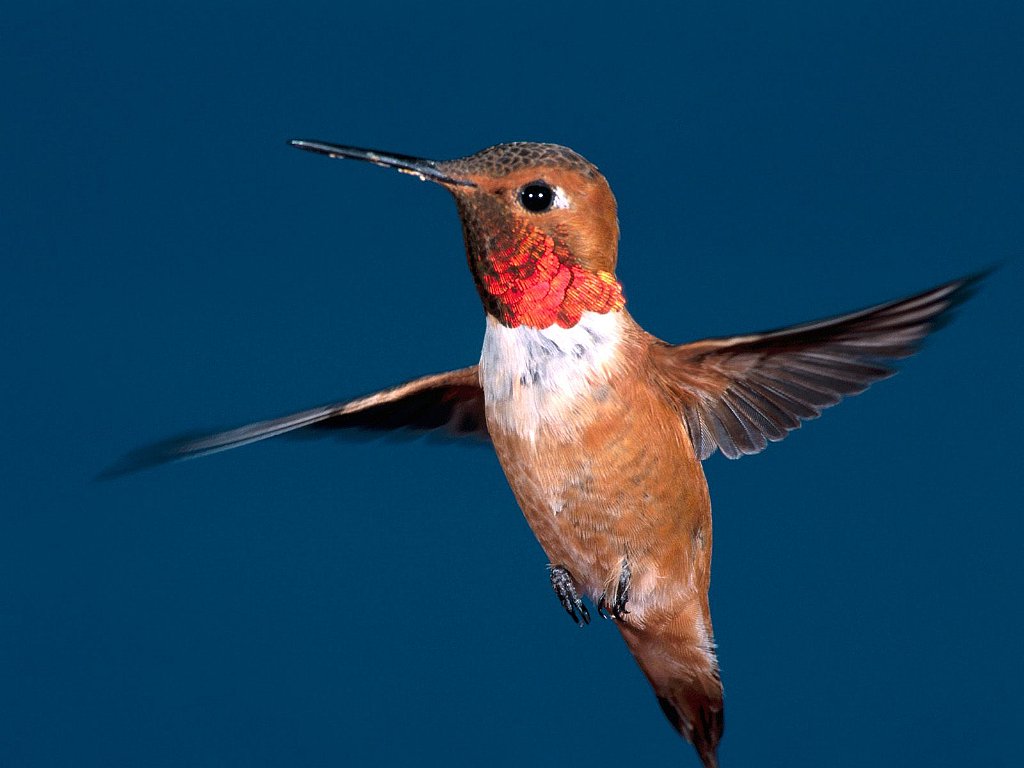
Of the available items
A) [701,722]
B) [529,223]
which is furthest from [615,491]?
[701,722]

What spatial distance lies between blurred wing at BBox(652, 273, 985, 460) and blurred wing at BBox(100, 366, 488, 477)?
208 mm

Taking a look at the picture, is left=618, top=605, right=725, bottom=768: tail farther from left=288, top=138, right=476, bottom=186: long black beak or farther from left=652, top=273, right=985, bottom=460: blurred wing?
left=288, top=138, right=476, bottom=186: long black beak

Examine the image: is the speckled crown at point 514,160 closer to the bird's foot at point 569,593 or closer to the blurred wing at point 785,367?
the blurred wing at point 785,367

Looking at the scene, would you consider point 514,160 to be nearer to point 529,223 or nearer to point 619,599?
point 529,223

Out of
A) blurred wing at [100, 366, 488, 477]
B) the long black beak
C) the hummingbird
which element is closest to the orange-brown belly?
the hummingbird

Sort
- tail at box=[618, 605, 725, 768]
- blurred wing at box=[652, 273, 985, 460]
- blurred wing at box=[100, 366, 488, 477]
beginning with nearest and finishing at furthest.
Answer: blurred wing at box=[652, 273, 985, 460] < blurred wing at box=[100, 366, 488, 477] < tail at box=[618, 605, 725, 768]

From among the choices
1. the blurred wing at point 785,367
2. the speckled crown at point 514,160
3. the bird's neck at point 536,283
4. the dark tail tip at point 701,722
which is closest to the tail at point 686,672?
the dark tail tip at point 701,722

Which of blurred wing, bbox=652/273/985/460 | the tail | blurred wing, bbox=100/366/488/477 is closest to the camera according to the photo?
blurred wing, bbox=652/273/985/460

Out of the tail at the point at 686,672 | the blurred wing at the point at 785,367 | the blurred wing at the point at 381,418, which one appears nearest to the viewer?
the blurred wing at the point at 785,367

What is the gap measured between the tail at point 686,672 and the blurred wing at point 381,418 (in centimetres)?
28

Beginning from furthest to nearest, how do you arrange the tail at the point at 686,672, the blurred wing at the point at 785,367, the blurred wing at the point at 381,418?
1. the tail at the point at 686,672
2. the blurred wing at the point at 381,418
3. the blurred wing at the point at 785,367

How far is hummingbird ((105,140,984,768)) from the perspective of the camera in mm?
987

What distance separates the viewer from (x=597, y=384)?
1039mm

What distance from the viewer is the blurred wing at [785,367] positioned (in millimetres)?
948
